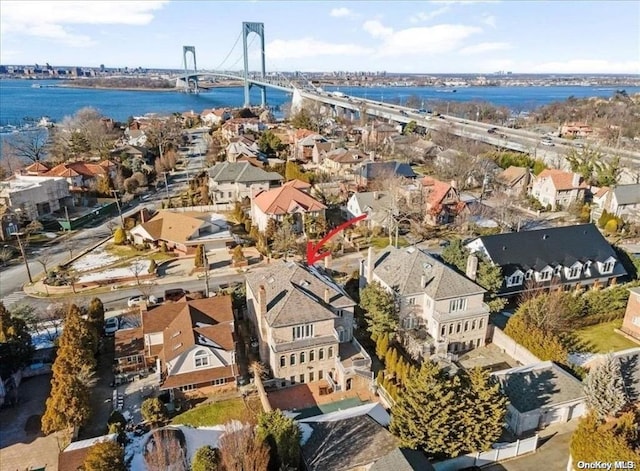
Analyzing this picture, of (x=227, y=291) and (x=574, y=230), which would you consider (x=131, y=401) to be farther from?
(x=574, y=230)

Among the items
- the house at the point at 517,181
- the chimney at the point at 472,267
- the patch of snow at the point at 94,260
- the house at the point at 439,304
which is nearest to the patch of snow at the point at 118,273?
the patch of snow at the point at 94,260

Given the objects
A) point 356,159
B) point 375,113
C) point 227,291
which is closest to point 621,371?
point 227,291

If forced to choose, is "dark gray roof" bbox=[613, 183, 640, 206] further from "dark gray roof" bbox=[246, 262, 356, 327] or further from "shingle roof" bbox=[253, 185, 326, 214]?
"dark gray roof" bbox=[246, 262, 356, 327]

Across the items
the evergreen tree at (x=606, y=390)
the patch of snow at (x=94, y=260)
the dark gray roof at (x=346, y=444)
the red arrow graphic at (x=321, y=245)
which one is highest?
the evergreen tree at (x=606, y=390)

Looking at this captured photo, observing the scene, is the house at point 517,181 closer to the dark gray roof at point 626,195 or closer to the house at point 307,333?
the dark gray roof at point 626,195

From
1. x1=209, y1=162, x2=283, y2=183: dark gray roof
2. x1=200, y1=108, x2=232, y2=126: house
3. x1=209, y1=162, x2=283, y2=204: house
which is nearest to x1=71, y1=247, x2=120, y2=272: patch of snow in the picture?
x1=209, y1=162, x2=283, y2=204: house
